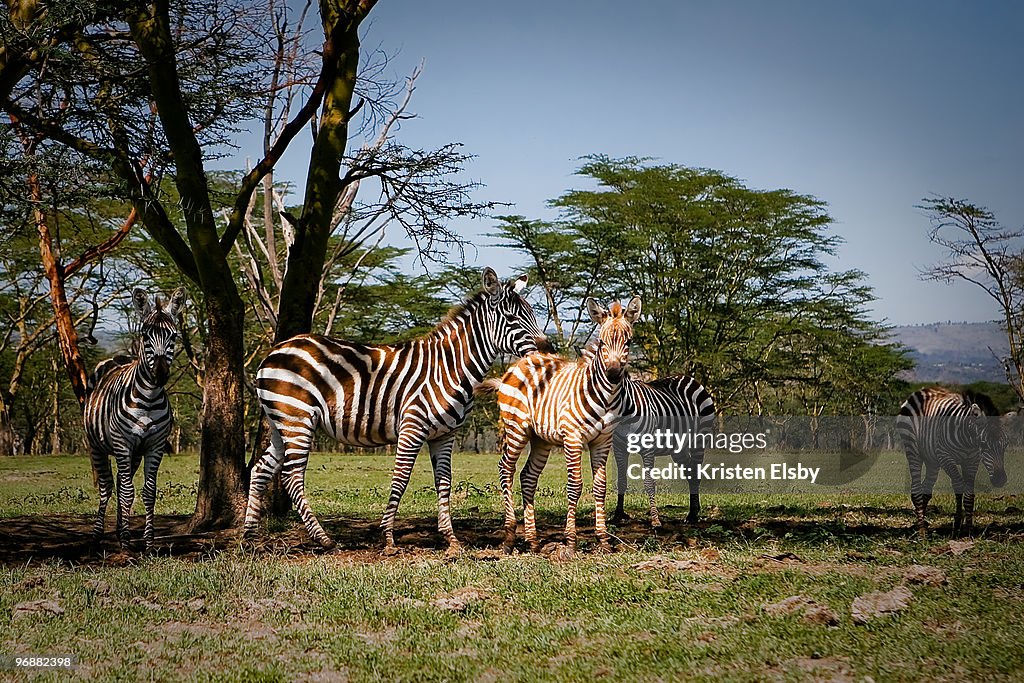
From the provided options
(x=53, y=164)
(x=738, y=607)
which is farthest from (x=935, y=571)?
(x=53, y=164)

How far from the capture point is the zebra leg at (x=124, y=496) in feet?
29.6

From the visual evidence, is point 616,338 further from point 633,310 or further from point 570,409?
point 570,409

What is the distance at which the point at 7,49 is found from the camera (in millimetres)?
7906

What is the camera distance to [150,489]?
9.11 meters

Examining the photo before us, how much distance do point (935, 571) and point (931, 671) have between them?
2203 millimetres

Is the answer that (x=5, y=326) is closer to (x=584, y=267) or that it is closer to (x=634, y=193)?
(x=584, y=267)

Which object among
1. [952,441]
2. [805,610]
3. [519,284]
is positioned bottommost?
[805,610]

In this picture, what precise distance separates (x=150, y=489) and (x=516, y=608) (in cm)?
451

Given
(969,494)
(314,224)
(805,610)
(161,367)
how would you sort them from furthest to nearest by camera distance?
(314,224), (969,494), (161,367), (805,610)

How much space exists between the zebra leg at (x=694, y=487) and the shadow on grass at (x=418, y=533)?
0.14 m

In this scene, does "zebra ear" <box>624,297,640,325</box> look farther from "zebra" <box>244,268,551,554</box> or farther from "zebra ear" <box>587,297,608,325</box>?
"zebra" <box>244,268,551,554</box>

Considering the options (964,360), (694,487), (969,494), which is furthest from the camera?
(964,360)

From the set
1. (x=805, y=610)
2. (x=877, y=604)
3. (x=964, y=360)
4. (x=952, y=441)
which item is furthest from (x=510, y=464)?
(x=964, y=360)

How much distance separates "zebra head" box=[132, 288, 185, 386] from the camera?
29.2ft
